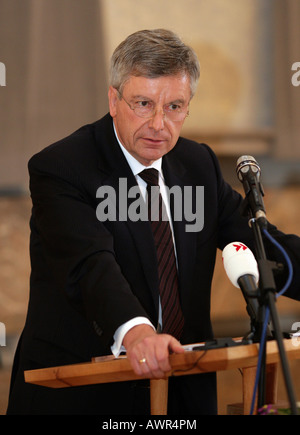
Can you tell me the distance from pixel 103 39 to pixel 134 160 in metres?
2.13

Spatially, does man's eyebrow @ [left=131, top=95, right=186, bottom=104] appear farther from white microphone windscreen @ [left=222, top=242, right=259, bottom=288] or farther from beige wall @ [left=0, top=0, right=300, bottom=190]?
beige wall @ [left=0, top=0, right=300, bottom=190]

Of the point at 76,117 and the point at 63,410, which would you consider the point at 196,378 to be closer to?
the point at 63,410

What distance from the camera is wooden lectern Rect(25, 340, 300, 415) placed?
1699mm

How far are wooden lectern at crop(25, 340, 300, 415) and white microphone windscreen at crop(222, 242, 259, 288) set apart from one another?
9.0 inches

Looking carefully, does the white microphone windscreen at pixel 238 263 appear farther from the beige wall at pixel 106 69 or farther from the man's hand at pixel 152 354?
the beige wall at pixel 106 69

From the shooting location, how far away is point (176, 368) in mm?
1761

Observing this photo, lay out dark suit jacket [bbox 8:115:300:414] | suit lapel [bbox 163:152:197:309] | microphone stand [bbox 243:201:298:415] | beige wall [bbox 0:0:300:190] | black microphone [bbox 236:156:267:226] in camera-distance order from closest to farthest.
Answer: microphone stand [bbox 243:201:298:415]
black microphone [bbox 236:156:267:226]
dark suit jacket [bbox 8:115:300:414]
suit lapel [bbox 163:152:197:309]
beige wall [bbox 0:0:300:190]

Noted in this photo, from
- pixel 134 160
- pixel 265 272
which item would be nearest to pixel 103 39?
pixel 134 160

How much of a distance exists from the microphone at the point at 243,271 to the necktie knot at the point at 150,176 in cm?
70

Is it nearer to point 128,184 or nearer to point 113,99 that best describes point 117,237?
point 128,184

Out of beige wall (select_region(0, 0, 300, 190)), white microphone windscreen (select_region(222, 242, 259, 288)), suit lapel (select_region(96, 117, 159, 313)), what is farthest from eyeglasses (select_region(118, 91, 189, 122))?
beige wall (select_region(0, 0, 300, 190))

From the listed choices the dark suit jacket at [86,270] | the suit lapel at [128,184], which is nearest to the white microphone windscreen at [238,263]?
the dark suit jacket at [86,270]

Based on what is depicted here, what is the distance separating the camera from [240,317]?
4734 millimetres

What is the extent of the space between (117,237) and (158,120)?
0.46 metres
